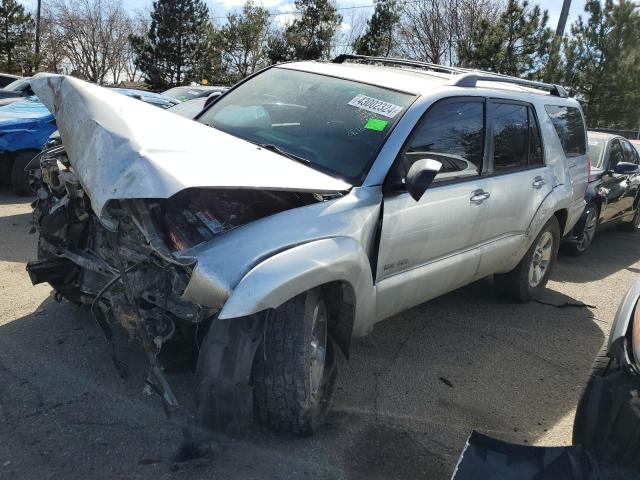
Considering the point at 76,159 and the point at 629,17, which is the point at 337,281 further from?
the point at 629,17

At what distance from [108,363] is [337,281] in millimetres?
1562

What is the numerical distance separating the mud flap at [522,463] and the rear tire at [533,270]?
111 inches

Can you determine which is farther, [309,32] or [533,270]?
[309,32]

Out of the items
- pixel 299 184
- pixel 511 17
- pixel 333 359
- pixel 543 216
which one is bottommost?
pixel 333 359

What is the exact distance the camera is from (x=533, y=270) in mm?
5262

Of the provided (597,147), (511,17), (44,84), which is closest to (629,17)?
(511,17)

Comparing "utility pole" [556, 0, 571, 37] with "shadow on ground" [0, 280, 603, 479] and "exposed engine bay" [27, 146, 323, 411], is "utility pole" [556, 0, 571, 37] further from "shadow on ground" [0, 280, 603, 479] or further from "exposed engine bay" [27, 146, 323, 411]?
"exposed engine bay" [27, 146, 323, 411]

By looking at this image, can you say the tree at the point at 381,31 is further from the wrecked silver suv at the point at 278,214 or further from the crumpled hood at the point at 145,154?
the crumpled hood at the point at 145,154

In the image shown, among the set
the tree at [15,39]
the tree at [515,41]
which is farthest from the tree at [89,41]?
the tree at [515,41]

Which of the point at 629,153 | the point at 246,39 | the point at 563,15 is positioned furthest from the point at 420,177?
the point at 246,39

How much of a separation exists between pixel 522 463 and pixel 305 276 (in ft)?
3.85

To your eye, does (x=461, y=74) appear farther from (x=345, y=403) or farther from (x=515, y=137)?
(x=345, y=403)

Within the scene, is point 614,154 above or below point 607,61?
below

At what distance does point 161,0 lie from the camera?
3378 centimetres
